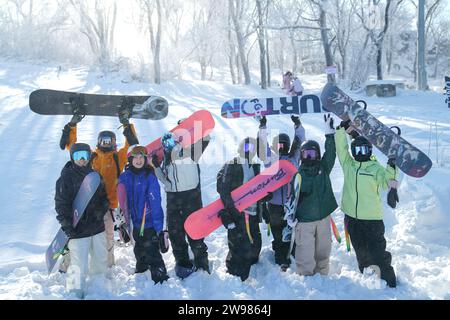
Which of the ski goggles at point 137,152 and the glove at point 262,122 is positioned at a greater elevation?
the glove at point 262,122

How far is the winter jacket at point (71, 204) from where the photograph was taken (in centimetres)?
365

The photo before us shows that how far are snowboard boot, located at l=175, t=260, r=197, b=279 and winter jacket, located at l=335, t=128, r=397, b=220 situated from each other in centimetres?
182

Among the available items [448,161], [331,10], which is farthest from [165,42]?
[448,161]

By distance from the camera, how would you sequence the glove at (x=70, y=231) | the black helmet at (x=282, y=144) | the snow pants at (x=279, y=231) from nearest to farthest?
the glove at (x=70, y=231) < the snow pants at (x=279, y=231) < the black helmet at (x=282, y=144)

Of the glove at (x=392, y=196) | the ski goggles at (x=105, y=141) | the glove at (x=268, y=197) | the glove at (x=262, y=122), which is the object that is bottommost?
the glove at (x=268, y=197)

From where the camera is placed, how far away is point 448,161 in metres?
6.25

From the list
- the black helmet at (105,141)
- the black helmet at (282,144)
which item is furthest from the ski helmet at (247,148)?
the black helmet at (105,141)

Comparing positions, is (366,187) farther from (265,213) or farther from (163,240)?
(163,240)

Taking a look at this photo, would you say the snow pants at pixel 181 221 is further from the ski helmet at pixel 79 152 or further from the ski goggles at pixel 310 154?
the ski goggles at pixel 310 154

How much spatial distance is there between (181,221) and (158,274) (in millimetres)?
622

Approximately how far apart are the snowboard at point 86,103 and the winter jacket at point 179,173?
1.21 meters

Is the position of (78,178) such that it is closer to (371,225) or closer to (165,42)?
(371,225)

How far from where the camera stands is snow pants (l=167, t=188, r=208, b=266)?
4.19 m
